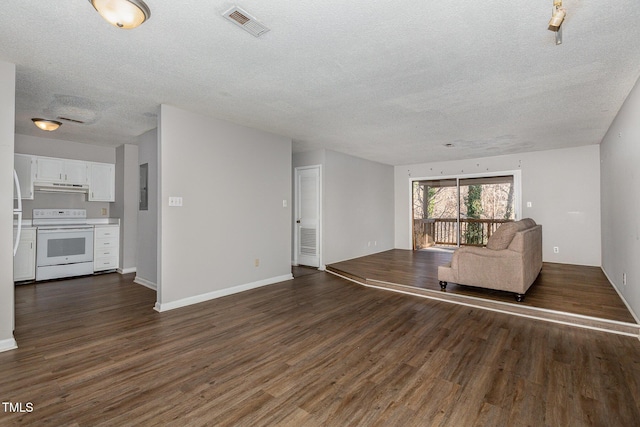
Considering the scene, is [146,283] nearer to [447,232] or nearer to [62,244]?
[62,244]

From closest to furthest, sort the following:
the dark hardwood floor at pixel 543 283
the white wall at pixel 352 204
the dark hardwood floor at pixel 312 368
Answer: the dark hardwood floor at pixel 312 368
the dark hardwood floor at pixel 543 283
the white wall at pixel 352 204

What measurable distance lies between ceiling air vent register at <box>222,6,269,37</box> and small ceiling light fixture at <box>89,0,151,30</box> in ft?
1.64

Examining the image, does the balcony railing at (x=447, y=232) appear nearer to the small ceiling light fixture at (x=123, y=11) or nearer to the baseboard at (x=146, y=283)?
the baseboard at (x=146, y=283)

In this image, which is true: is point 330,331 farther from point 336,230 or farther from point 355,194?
point 355,194

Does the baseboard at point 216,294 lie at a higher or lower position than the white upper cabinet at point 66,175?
lower

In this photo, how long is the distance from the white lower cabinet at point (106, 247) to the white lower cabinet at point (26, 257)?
84 centimetres

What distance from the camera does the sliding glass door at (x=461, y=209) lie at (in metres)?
7.07

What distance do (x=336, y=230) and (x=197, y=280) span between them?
320 centimetres

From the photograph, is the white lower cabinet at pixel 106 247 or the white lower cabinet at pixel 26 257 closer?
the white lower cabinet at pixel 26 257

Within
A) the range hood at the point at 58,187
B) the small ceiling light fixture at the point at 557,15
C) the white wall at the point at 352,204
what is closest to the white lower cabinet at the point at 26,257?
the range hood at the point at 58,187

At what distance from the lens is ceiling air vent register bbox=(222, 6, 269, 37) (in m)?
1.96

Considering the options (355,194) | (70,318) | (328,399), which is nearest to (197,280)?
(70,318)

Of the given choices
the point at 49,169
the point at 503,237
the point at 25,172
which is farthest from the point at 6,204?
the point at 503,237

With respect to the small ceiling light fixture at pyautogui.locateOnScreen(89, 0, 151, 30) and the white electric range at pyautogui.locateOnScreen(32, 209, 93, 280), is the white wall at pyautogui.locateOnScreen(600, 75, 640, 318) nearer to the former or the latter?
the small ceiling light fixture at pyautogui.locateOnScreen(89, 0, 151, 30)
